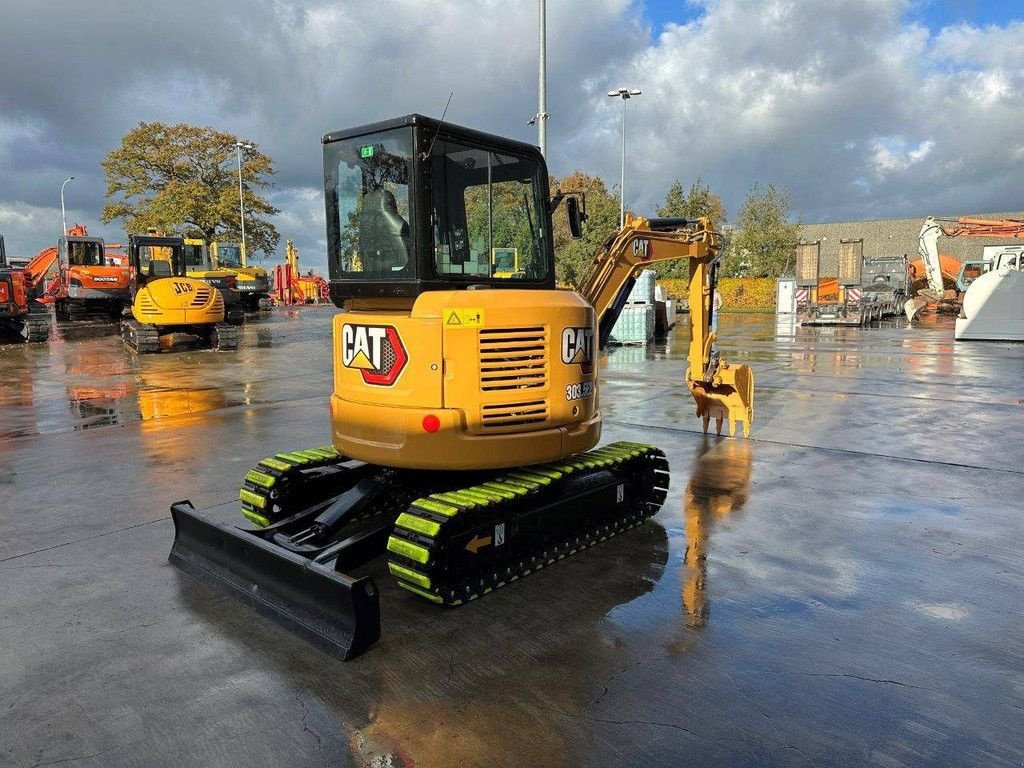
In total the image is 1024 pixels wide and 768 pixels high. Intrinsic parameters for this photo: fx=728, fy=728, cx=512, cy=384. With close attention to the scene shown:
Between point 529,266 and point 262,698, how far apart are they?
319 centimetres

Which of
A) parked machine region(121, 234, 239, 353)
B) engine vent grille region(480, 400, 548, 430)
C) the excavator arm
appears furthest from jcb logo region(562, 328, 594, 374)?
parked machine region(121, 234, 239, 353)

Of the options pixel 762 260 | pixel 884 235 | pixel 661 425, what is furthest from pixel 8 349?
pixel 884 235

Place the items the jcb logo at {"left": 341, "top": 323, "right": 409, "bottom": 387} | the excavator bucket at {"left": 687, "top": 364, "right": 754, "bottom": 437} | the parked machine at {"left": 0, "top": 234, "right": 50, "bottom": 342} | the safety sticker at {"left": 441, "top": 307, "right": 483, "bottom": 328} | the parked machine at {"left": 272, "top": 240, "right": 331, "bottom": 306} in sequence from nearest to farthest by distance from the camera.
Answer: the safety sticker at {"left": 441, "top": 307, "right": 483, "bottom": 328}, the jcb logo at {"left": 341, "top": 323, "right": 409, "bottom": 387}, the excavator bucket at {"left": 687, "top": 364, "right": 754, "bottom": 437}, the parked machine at {"left": 0, "top": 234, "right": 50, "bottom": 342}, the parked machine at {"left": 272, "top": 240, "right": 331, "bottom": 306}

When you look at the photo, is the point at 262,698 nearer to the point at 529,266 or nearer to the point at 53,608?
the point at 53,608

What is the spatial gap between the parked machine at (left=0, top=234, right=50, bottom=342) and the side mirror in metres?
21.6

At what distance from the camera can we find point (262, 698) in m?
3.40

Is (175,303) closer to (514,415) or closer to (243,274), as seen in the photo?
(514,415)

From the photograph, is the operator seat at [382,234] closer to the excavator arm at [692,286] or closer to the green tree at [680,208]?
the excavator arm at [692,286]

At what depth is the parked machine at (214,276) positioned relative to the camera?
26.6 m

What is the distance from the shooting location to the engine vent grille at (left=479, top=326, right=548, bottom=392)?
4.49 metres

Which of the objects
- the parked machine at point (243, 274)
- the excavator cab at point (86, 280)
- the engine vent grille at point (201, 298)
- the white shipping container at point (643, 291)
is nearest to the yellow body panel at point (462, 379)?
the engine vent grille at point (201, 298)

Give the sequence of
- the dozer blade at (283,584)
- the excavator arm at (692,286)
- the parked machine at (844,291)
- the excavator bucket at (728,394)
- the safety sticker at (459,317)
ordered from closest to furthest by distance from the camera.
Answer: the dozer blade at (283,584) < the safety sticker at (459,317) < the excavator arm at (692,286) < the excavator bucket at (728,394) < the parked machine at (844,291)

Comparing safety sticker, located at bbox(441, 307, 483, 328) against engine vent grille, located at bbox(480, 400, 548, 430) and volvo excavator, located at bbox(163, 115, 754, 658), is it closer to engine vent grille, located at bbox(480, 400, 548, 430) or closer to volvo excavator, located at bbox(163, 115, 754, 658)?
volvo excavator, located at bbox(163, 115, 754, 658)

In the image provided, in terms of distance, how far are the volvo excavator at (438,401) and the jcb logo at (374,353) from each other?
0.01m
